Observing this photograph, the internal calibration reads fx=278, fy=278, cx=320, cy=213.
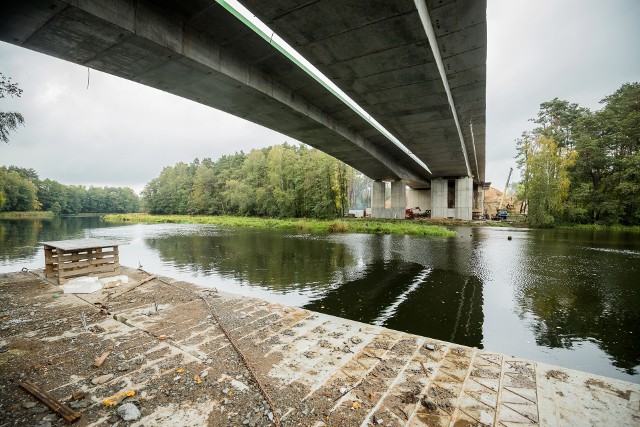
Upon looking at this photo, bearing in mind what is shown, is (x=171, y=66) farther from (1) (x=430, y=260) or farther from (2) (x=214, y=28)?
(1) (x=430, y=260)

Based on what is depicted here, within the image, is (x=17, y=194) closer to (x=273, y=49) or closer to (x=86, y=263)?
(x=86, y=263)

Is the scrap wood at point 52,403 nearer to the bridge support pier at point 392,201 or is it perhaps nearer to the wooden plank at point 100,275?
the wooden plank at point 100,275

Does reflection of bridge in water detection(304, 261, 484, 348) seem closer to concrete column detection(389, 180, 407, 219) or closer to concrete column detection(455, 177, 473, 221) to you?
concrete column detection(389, 180, 407, 219)

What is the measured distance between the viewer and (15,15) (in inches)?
227

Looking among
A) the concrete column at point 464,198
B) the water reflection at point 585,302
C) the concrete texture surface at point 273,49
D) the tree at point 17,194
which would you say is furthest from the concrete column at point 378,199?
the tree at point 17,194

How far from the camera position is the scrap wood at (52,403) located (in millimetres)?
2895

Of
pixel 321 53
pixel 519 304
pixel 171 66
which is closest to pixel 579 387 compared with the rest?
pixel 519 304

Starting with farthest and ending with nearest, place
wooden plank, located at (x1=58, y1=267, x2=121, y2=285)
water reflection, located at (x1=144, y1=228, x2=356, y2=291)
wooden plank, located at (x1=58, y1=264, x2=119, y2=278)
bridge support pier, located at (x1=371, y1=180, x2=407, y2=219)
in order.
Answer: bridge support pier, located at (x1=371, y1=180, x2=407, y2=219) → water reflection, located at (x1=144, y1=228, x2=356, y2=291) → wooden plank, located at (x1=58, y1=264, x2=119, y2=278) → wooden plank, located at (x1=58, y1=267, x2=121, y2=285)

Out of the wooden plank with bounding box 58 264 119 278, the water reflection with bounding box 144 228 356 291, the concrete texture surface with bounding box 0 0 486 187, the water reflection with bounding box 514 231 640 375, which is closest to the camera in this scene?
the water reflection with bounding box 514 231 640 375

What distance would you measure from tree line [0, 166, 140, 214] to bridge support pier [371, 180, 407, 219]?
8212 centimetres

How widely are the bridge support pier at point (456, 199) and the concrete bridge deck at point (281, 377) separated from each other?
131 ft

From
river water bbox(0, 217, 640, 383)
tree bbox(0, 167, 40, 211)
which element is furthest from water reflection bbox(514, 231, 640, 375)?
tree bbox(0, 167, 40, 211)

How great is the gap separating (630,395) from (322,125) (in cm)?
1462

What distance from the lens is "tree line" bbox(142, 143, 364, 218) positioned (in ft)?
155
